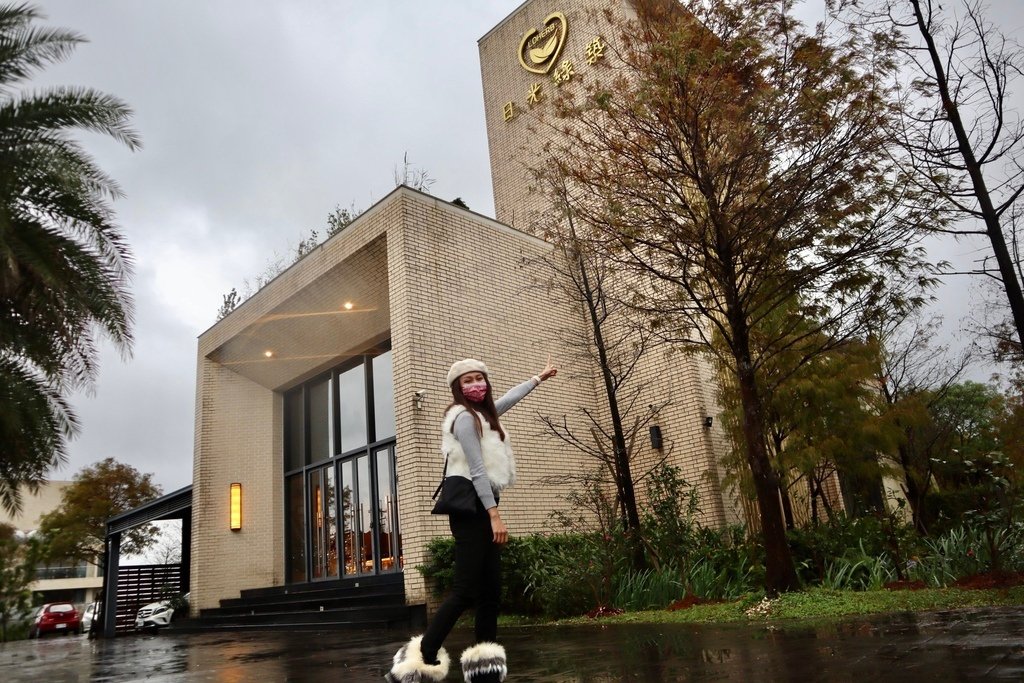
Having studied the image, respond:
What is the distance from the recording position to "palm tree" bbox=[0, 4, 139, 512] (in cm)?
934

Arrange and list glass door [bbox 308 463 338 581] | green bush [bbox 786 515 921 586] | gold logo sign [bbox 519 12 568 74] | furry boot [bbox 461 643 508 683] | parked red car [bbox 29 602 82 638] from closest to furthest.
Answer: furry boot [bbox 461 643 508 683] → green bush [bbox 786 515 921 586] → glass door [bbox 308 463 338 581] → gold logo sign [bbox 519 12 568 74] → parked red car [bbox 29 602 82 638]

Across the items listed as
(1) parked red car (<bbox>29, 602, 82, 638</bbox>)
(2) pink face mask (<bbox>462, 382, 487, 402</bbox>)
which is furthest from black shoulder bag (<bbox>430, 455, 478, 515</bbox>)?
(1) parked red car (<bbox>29, 602, 82, 638</bbox>)

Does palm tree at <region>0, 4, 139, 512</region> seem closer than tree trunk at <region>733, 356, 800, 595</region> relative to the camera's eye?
No

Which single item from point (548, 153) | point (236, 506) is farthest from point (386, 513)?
point (548, 153)

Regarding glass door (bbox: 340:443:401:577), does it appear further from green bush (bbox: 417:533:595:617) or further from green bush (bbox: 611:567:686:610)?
green bush (bbox: 611:567:686:610)

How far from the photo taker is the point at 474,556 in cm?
342

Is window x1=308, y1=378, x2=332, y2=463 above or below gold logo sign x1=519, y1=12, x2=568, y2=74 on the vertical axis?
below

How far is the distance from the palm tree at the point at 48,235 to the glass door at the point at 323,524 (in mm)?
5518

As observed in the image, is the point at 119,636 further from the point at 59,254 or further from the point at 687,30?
the point at 687,30

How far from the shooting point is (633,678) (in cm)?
345

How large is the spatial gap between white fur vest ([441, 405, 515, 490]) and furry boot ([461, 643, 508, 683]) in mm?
775

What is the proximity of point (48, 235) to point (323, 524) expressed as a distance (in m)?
7.81

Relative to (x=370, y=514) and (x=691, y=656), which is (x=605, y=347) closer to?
(x=370, y=514)

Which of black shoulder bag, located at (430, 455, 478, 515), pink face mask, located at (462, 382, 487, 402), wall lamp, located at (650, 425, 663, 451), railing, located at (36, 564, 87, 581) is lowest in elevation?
black shoulder bag, located at (430, 455, 478, 515)
